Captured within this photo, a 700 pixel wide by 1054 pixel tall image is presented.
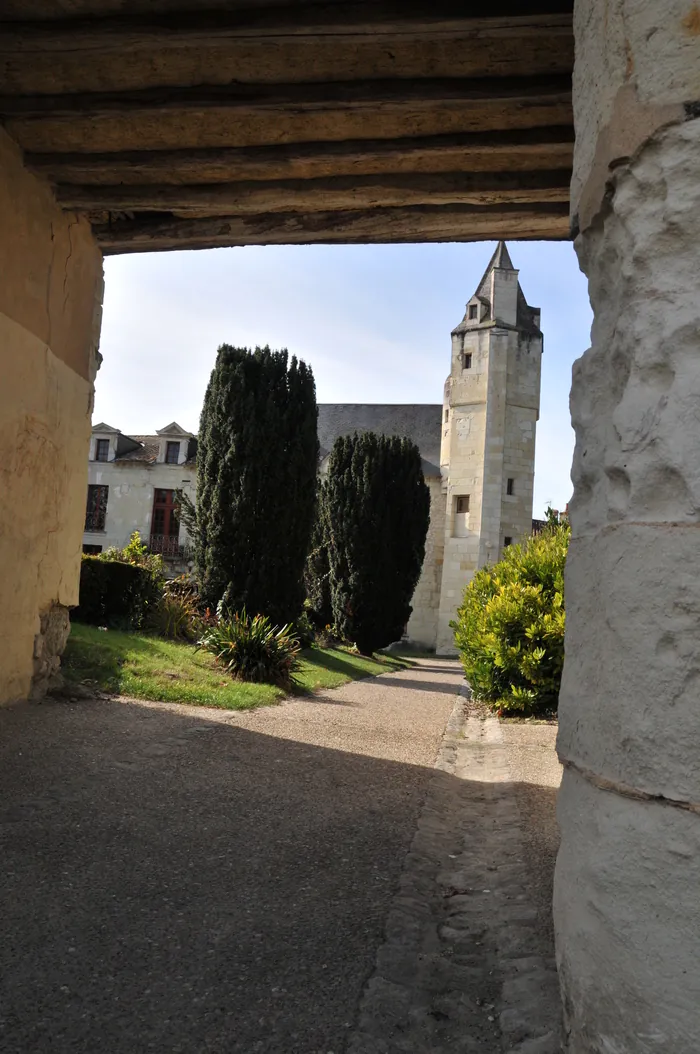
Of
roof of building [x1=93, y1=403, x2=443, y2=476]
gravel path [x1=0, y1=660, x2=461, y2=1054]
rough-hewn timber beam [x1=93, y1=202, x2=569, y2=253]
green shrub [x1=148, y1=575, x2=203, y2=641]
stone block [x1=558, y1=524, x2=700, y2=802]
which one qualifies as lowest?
gravel path [x1=0, y1=660, x2=461, y2=1054]

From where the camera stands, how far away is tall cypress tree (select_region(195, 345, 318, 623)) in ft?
42.6

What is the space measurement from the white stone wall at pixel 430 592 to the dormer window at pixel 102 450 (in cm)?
1233

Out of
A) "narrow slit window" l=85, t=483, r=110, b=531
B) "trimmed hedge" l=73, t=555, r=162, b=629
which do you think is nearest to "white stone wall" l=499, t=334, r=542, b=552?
"narrow slit window" l=85, t=483, r=110, b=531

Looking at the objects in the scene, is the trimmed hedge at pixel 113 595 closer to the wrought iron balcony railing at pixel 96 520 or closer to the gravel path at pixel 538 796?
the gravel path at pixel 538 796

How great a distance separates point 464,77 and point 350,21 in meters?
0.76

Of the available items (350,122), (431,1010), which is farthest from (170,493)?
(431,1010)

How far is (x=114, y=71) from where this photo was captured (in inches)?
177

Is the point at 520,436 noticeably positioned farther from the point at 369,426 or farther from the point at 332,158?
the point at 332,158

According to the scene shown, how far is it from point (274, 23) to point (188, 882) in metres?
3.74

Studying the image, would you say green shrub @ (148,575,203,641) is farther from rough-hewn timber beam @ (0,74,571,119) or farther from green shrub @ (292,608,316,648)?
rough-hewn timber beam @ (0,74,571,119)

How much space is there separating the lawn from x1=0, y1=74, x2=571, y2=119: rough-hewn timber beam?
461 centimetres

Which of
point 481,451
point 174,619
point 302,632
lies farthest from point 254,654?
point 481,451

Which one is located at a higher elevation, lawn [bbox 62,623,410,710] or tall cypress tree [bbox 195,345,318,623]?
tall cypress tree [bbox 195,345,318,623]

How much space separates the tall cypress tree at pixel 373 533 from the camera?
18234 millimetres
